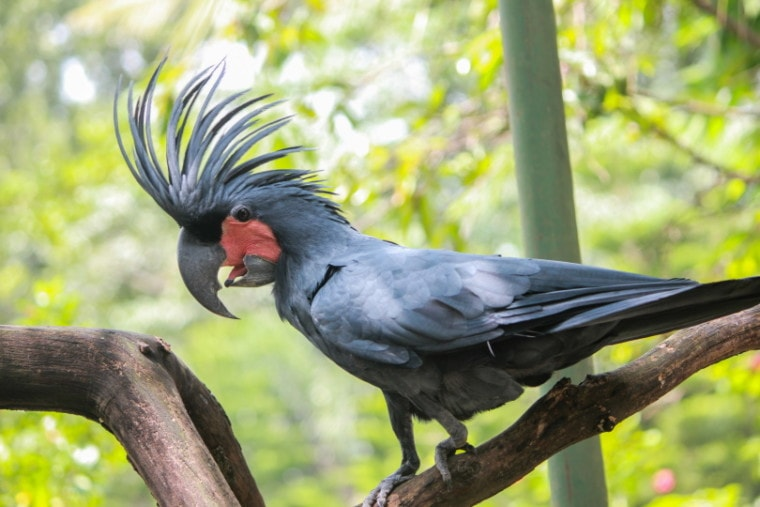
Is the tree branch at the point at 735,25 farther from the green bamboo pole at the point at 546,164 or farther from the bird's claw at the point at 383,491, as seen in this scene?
the bird's claw at the point at 383,491

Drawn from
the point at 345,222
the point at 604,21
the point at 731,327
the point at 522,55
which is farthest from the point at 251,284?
the point at 604,21

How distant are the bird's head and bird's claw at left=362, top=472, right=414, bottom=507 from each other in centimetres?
56

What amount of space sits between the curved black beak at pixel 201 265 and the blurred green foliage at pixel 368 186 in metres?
1.25

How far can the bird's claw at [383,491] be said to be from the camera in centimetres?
189

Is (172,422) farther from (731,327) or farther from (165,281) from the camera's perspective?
(165,281)

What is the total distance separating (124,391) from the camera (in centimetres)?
181

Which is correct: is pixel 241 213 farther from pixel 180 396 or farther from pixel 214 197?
pixel 180 396

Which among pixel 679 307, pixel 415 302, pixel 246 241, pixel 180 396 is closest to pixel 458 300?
pixel 415 302

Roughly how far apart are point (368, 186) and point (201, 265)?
1603 mm

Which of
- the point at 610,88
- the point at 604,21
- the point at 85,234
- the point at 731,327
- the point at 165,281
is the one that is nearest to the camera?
the point at 731,327

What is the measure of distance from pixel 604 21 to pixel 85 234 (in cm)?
603

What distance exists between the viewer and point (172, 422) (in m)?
1.76

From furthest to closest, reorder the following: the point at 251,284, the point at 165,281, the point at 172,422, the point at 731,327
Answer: the point at 165,281 → the point at 251,284 → the point at 731,327 → the point at 172,422

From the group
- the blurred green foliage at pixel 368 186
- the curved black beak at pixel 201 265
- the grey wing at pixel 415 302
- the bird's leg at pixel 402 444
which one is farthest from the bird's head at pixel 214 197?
the blurred green foliage at pixel 368 186
